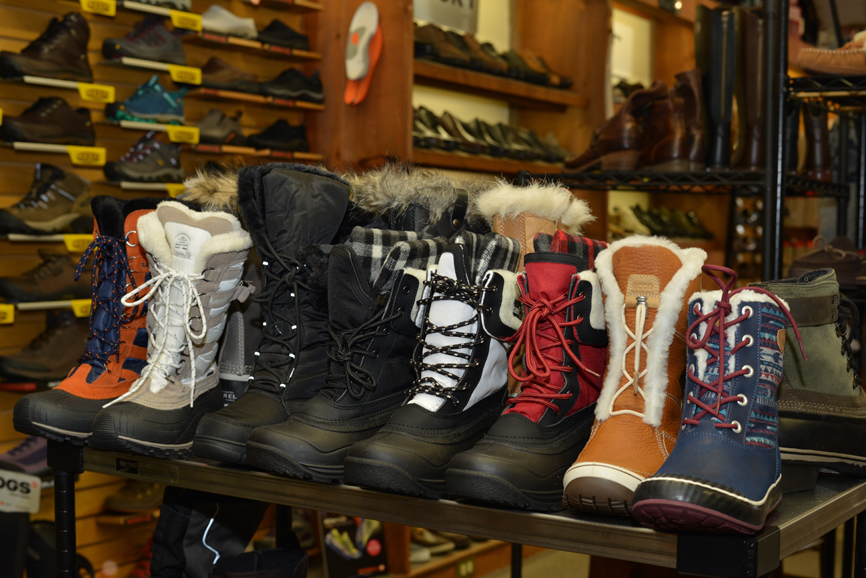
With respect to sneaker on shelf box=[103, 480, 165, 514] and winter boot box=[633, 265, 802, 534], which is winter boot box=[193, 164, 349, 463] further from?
sneaker on shelf box=[103, 480, 165, 514]

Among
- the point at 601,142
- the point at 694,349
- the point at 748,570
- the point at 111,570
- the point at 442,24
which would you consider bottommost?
the point at 111,570

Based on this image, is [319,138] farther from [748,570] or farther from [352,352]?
[748,570]

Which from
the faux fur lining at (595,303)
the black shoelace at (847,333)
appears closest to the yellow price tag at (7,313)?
the faux fur lining at (595,303)

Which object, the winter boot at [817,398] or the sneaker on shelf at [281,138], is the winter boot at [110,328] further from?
the sneaker on shelf at [281,138]

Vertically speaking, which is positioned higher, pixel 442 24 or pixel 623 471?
pixel 442 24

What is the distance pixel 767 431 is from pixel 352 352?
60 cm

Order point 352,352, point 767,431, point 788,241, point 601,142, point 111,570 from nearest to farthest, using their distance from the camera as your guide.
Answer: point 767,431 < point 352,352 < point 601,142 < point 111,570 < point 788,241

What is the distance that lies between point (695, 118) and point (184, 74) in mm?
2127

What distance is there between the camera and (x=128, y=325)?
1427 millimetres

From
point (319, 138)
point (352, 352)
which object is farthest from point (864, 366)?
point (319, 138)

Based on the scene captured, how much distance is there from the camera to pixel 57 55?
9.32 feet

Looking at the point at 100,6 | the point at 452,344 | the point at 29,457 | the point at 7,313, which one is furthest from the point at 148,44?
the point at 452,344

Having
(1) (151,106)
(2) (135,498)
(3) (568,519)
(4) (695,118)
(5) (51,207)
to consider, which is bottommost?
(2) (135,498)

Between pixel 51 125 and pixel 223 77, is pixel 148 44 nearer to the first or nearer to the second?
pixel 223 77
